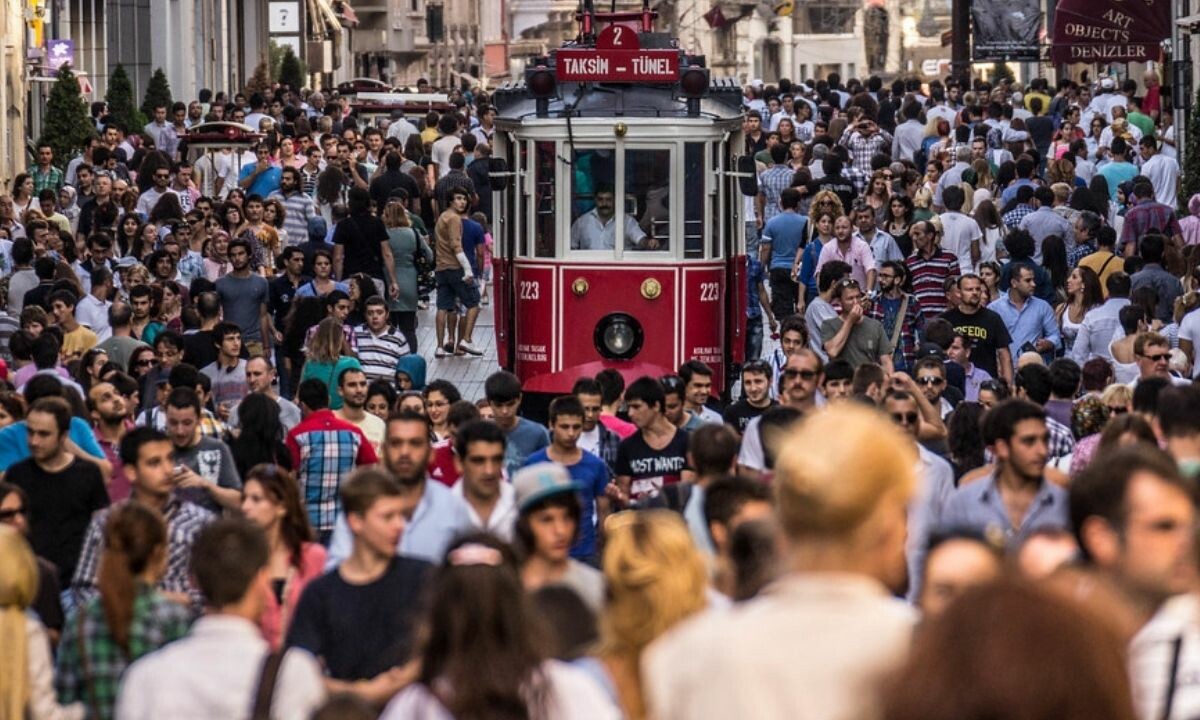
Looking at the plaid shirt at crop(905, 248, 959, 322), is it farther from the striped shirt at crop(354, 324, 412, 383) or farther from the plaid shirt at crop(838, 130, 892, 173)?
the plaid shirt at crop(838, 130, 892, 173)

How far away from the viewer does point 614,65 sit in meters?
18.1

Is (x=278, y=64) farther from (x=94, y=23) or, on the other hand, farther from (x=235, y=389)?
(x=235, y=389)

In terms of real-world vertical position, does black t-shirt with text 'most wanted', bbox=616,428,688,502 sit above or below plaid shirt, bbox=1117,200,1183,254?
below

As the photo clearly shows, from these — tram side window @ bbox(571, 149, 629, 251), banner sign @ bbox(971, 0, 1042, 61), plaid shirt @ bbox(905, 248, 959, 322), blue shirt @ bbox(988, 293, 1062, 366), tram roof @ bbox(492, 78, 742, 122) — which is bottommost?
blue shirt @ bbox(988, 293, 1062, 366)

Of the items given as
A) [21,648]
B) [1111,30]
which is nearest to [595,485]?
[21,648]

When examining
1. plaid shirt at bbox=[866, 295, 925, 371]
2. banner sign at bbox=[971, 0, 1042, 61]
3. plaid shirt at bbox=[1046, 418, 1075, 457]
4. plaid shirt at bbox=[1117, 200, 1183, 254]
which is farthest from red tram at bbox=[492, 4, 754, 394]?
banner sign at bbox=[971, 0, 1042, 61]

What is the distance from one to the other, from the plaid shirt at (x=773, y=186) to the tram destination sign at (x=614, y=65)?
33.2ft

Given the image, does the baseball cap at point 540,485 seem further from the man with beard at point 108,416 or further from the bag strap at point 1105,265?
the bag strap at point 1105,265

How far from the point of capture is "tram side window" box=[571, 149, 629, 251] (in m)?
18.0

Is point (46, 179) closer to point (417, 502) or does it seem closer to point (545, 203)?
point (545, 203)

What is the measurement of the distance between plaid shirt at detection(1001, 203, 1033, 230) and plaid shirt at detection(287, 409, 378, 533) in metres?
12.4

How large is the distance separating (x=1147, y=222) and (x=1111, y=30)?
433 inches

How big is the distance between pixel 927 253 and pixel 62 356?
6307mm

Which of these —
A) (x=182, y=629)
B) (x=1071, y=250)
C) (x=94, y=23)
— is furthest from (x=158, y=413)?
(x=94, y=23)
